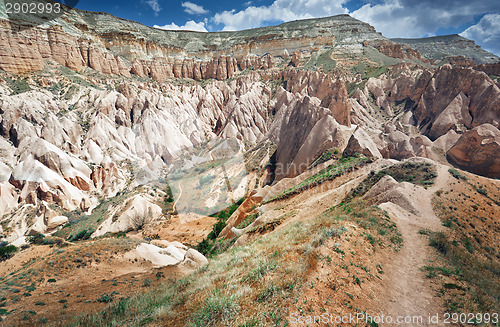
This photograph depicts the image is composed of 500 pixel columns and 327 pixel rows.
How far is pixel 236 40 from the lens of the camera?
117375 mm

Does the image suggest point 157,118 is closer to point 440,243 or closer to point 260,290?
point 260,290

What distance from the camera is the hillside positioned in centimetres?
592

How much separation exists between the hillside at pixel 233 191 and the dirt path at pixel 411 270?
57 mm

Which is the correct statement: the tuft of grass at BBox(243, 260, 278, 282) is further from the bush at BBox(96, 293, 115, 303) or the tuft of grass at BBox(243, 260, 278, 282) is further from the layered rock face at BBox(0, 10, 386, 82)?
the layered rock face at BBox(0, 10, 386, 82)

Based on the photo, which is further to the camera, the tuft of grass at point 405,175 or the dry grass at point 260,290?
the tuft of grass at point 405,175

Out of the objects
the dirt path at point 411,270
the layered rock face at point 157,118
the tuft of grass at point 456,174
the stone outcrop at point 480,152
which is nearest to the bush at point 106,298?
the dirt path at point 411,270

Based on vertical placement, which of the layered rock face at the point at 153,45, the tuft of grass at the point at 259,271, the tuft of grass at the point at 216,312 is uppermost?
the layered rock face at the point at 153,45

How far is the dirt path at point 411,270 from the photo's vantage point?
5.20 m

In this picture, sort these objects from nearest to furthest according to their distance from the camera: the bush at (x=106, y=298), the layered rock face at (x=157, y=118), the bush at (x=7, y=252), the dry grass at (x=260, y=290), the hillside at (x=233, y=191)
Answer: the dry grass at (x=260, y=290) → the hillside at (x=233, y=191) → the bush at (x=106, y=298) → the bush at (x=7, y=252) → the layered rock face at (x=157, y=118)

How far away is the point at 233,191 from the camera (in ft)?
102

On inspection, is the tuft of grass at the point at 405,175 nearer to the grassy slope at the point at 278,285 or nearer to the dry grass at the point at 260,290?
the dry grass at the point at 260,290

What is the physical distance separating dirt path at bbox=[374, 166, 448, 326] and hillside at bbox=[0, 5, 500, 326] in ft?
0.19

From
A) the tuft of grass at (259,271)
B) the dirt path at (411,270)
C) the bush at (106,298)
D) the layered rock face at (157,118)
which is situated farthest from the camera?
the layered rock face at (157,118)

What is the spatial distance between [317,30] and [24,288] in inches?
5600
